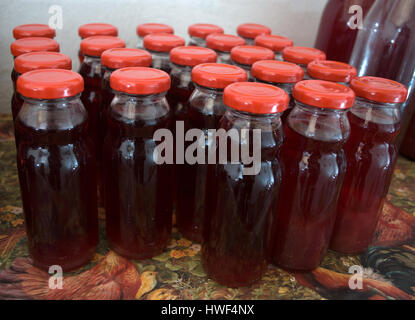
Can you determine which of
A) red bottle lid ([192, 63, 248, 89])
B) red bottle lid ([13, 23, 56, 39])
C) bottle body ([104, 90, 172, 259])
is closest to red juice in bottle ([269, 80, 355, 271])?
red bottle lid ([192, 63, 248, 89])

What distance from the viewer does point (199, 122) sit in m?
0.68

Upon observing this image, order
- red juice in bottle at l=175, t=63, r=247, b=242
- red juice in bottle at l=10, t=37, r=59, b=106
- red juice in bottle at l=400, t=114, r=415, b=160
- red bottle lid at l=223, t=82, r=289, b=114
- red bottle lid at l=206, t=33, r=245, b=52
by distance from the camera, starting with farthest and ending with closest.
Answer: red juice in bottle at l=400, t=114, r=415, b=160, red bottle lid at l=206, t=33, r=245, b=52, red juice in bottle at l=10, t=37, r=59, b=106, red juice in bottle at l=175, t=63, r=247, b=242, red bottle lid at l=223, t=82, r=289, b=114

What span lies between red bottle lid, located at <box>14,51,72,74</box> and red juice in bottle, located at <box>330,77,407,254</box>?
1.71 feet

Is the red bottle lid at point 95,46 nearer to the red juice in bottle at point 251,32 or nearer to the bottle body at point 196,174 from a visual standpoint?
the bottle body at point 196,174

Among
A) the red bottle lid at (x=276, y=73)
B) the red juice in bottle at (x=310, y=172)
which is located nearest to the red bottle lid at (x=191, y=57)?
the red bottle lid at (x=276, y=73)

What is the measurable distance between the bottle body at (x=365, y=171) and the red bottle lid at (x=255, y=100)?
213mm

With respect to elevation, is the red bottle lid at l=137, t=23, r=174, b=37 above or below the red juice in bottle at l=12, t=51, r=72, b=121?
above

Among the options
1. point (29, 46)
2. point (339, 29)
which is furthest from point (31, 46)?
point (339, 29)

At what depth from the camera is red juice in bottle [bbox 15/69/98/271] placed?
1.88 feet

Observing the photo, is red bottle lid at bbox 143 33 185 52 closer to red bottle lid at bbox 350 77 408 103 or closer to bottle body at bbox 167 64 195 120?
bottle body at bbox 167 64 195 120

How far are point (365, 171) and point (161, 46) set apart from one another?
1.60 feet

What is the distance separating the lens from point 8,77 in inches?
46.4
